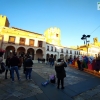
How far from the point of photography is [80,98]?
138 inches

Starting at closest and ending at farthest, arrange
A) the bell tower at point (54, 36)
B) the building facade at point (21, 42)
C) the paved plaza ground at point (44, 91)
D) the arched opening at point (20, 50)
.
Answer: the paved plaza ground at point (44, 91), the building facade at point (21, 42), the arched opening at point (20, 50), the bell tower at point (54, 36)

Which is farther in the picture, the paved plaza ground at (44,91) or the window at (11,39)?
the window at (11,39)

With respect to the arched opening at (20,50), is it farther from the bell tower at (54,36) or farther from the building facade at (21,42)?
the bell tower at (54,36)

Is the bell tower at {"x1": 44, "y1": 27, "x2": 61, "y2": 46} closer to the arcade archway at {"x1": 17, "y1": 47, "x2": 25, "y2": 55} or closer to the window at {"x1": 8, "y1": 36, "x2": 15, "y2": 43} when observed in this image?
the arcade archway at {"x1": 17, "y1": 47, "x2": 25, "y2": 55}

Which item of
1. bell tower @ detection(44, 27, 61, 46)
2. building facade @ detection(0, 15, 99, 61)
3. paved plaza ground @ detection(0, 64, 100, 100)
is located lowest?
paved plaza ground @ detection(0, 64, 100, 100)

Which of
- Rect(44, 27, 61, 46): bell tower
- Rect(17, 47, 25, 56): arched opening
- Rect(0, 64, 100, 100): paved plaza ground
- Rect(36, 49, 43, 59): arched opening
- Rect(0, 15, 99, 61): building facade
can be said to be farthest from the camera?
Rect(44, 27, 61, 46): bell tower

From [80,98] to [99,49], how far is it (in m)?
57.2

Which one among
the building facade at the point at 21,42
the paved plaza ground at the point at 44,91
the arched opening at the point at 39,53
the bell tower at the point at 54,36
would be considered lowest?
the paved plaza ground at the point at 44,91

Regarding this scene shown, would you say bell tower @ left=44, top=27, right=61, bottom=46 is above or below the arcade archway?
above

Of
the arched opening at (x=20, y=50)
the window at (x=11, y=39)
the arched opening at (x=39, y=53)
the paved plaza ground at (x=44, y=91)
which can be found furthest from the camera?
the arched opening at (x=39, y=53)

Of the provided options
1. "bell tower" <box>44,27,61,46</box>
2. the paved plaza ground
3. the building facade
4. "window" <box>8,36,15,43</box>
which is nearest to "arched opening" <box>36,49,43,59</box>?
the building facade

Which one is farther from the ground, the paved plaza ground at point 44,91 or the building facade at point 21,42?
the building facade at point 21,42

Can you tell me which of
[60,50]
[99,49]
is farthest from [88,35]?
[99,49]

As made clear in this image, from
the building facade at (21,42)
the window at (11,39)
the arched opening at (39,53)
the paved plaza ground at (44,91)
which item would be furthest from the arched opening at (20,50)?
the paved plaza ground at (44,91)
